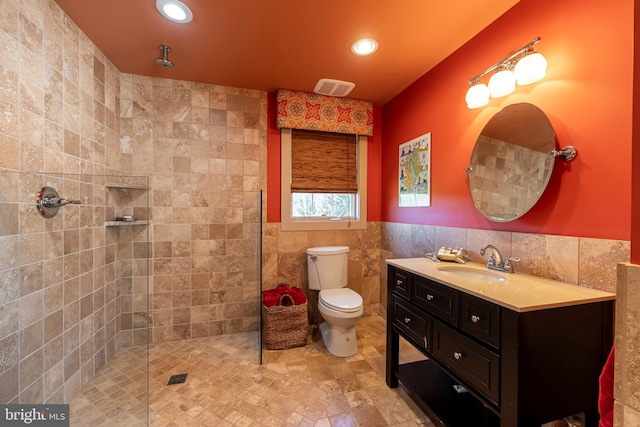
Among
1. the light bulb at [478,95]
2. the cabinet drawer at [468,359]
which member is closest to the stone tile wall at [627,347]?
the cabinet drawer at [468,359]

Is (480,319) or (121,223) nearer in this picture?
(480,319)

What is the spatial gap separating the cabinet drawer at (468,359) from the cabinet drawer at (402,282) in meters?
0.26

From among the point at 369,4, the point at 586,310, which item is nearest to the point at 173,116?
the point at 369,4

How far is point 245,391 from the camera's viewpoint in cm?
175

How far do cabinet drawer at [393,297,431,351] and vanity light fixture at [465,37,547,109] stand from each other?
4.48 feet

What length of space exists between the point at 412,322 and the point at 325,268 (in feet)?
3.38

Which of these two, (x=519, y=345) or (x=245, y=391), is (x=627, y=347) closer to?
(x=519, y=345)

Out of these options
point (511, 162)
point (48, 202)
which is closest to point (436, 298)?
point (511, 162)

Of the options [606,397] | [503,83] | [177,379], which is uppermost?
[503,83]

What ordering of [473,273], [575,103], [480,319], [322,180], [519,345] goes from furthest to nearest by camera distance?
1. [322,180]
2. [473,273]
3. [575,103]
4. [480,319]
5. [519,345]

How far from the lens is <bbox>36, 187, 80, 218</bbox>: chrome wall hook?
1.38 meters

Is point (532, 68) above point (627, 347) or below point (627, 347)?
above

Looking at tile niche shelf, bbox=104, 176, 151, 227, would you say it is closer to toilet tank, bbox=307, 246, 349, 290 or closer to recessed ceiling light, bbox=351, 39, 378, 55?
toilet tank, bbox=307, 246, 349, 290

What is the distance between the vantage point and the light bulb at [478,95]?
1.65 meters
